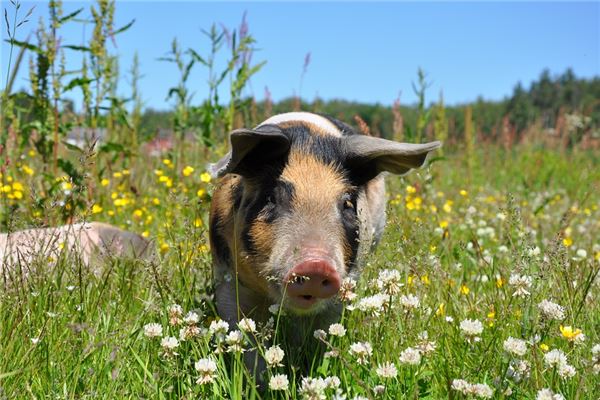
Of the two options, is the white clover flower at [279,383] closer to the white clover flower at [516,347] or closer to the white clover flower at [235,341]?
the white clover flower at [235,341]

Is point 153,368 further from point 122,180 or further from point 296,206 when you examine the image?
point 122,180

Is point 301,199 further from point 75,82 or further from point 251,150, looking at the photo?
point 75,82

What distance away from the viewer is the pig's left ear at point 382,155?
341 centimetres

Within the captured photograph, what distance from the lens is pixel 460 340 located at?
2959 mm

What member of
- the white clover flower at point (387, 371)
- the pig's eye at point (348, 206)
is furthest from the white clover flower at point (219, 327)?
the pig's eye at point (348, 206)

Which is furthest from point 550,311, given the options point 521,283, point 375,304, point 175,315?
point 175,315

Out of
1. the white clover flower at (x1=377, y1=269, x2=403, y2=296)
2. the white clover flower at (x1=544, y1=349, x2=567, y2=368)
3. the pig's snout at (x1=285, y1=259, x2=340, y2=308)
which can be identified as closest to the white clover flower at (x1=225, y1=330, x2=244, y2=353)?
the pig's snout at (x1=285, y1=259, x2=340, y2=308)

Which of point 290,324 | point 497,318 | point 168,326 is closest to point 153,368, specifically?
point 168,326

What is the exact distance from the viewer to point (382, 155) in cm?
353

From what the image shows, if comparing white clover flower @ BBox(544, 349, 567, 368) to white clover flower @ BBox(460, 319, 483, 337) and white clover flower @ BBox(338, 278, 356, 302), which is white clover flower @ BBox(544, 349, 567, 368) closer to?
white clover flower @ BBox(460, 319, 483, 337)

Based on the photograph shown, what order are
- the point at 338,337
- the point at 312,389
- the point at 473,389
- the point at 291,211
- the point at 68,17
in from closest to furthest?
the point at 312,389, the point at 473,389, the point at 291,211, the point at 338,337, the point at 68,17

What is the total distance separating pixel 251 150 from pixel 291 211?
46 cm

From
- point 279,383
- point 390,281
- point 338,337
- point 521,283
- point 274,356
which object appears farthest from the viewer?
point 338,337

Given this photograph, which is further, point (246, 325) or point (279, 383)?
point (246, 325)
